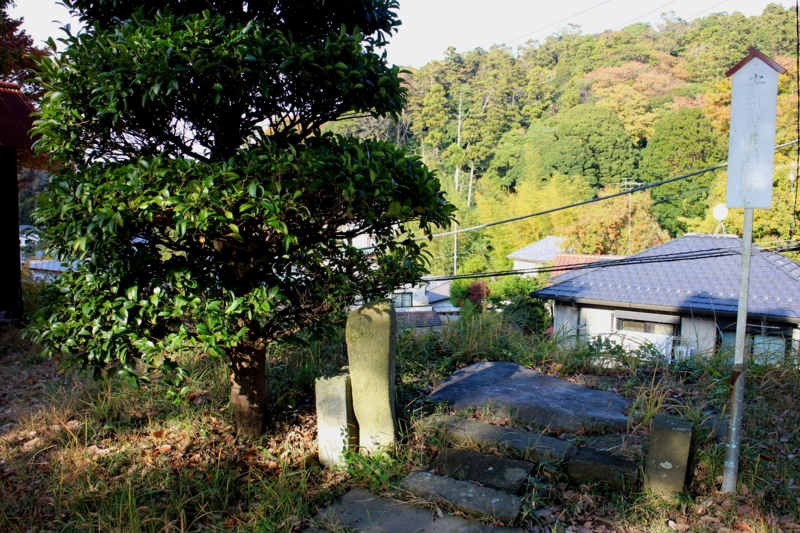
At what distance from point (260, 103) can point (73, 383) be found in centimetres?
361

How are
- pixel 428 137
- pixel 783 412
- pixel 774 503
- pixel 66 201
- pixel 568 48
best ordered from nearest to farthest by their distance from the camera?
pixel 66 201
pixel 774 503
pixel 783 412
pixel 428 137
pixel 568 48

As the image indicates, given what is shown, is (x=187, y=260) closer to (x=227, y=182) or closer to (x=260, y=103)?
(x=227, y=182)

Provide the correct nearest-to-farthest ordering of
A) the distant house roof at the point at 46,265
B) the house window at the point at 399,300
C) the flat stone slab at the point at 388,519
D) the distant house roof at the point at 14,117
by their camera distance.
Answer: the flat stone slab at the point at 388,519, the house window at the point at 399,300, the distant house roof at the point at 14,117, the distant house roof at the point at 46,265

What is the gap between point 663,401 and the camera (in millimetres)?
4238

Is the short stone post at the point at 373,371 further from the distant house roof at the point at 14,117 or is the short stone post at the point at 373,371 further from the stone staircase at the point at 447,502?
the distant house roof at the point at 14,117

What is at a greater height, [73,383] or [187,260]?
[187,260]

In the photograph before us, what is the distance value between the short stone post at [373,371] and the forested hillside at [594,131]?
72.1ft

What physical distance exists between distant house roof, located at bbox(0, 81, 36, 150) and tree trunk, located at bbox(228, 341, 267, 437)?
5372 mm

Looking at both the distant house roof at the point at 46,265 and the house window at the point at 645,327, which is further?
the house window at the point at 645,327

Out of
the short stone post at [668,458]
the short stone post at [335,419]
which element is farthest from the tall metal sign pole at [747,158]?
the short stone post at [335,419]

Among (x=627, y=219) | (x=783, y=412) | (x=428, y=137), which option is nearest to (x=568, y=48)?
(x=428, y=137)

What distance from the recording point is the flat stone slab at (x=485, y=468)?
3160 mm

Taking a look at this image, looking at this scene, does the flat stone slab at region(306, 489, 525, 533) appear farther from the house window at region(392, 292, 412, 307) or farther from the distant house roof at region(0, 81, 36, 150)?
the distant house roof at region(0, 81, 36, 150)

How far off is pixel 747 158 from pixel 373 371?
8.41ft
